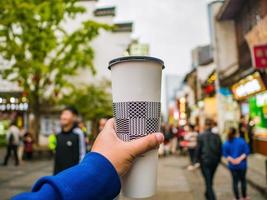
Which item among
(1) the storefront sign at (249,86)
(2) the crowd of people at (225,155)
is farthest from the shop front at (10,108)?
(2) the crowd of people at (225,155)

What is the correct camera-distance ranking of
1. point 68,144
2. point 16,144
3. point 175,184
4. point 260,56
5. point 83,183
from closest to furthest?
point 83,183
point 68,144
point 260,56
point 175,184
point 16,144

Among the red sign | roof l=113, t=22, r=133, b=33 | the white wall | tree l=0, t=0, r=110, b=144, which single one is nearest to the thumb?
the red sign

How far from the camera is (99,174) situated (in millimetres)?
1071

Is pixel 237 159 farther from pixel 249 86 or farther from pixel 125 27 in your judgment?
pixel 125 27

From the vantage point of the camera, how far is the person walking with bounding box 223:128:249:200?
7508 mm

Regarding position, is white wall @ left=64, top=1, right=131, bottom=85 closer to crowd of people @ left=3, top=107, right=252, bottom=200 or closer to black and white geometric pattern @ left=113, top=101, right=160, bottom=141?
crowd of people @ left=3, top=107, right=252, bottom=200

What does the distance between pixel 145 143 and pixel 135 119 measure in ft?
0.37

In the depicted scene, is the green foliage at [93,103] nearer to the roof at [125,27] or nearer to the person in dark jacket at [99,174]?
the roof at [125,27]

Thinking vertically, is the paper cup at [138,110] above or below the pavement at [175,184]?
above

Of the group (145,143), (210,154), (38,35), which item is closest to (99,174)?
(145,143)

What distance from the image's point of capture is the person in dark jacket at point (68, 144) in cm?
520

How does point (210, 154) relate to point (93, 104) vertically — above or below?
below

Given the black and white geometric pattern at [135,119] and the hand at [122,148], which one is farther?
the black and white geometric pattern at [135,119]

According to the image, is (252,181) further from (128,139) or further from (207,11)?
(207,11)
